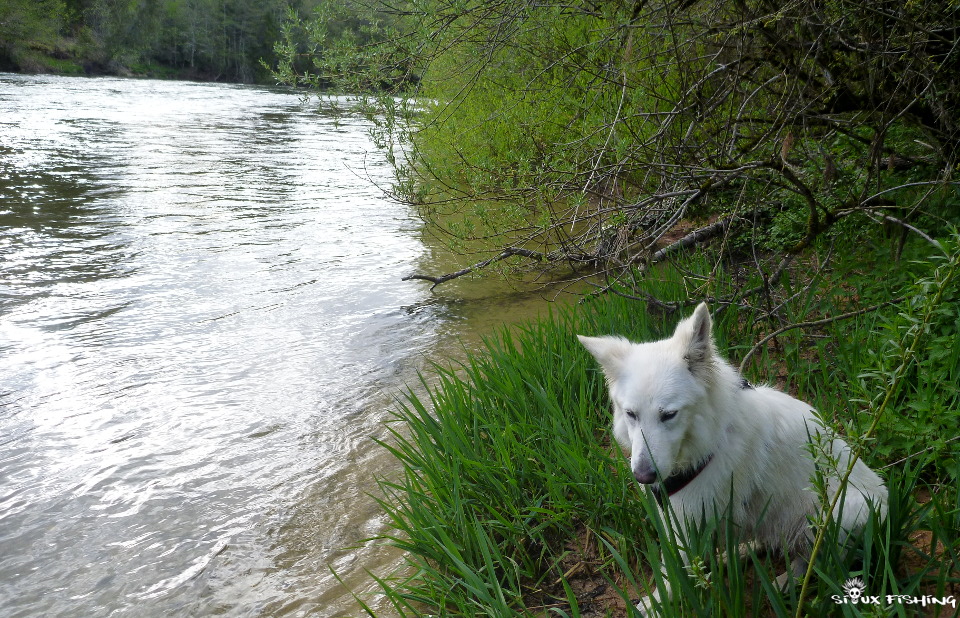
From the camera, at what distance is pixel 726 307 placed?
5.11 metres

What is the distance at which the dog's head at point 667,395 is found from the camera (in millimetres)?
2623

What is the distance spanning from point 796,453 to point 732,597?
77 cm

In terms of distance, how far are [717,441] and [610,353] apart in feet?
1.91

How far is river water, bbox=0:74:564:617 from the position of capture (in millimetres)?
4148

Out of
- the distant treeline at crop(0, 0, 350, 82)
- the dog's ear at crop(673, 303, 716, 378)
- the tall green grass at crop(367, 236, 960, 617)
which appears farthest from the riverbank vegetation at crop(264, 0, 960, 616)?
the distant treeline at crop(0, 0, 350, 82)

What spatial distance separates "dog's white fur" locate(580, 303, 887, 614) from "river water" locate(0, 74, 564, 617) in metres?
2.04

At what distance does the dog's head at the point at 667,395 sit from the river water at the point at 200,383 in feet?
6.70

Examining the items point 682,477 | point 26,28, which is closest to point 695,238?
point 682,477

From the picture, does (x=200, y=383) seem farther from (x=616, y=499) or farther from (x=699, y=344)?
(x=699, y=344)

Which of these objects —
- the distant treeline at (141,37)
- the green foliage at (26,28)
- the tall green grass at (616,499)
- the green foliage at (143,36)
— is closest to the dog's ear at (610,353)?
the tall green grass at (616,499)

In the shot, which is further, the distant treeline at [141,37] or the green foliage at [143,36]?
the green foliage at [143,36]

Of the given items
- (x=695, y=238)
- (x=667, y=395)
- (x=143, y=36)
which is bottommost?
(x=667, y=395)

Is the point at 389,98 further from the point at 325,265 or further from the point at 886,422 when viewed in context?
the point at 325,265

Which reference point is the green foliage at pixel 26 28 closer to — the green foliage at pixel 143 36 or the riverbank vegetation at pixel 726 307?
the green foliage at pixel 143 36
